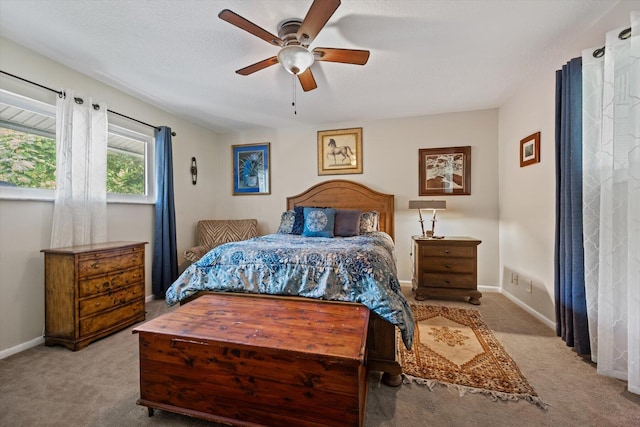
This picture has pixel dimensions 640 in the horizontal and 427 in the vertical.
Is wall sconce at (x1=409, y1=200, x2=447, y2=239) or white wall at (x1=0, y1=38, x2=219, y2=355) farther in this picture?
wall sconce at (x1=409, y1=200, x2=447, y2=239)

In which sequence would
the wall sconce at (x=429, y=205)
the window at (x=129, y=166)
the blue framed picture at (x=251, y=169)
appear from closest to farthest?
the window at (x=129, y=166)
the wall sconce at (x=429, y=205)
the blue framed picture at (x=251, y=169)

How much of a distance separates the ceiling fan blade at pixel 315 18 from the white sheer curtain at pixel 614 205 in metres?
1.69

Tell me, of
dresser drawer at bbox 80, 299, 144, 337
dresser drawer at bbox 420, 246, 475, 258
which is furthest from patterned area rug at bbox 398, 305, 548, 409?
dresser drawer at bbox 80, 299, 144, 337

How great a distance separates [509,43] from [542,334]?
7.93 ft

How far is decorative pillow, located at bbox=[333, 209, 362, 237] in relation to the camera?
313 cm

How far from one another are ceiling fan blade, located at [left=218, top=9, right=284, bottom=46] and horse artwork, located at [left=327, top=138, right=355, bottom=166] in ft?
7.37

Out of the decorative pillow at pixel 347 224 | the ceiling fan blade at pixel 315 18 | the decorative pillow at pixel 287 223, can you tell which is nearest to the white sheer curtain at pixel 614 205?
the ceiling fan blade at pixel 315 18

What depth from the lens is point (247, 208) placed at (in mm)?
4449

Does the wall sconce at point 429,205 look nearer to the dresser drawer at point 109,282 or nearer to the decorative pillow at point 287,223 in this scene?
the decorative pillow at point 287,223

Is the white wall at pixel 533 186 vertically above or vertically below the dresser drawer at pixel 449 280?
above

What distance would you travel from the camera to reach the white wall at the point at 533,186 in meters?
2.17

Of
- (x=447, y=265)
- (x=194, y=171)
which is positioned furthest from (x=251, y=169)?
(x=447, y=265)

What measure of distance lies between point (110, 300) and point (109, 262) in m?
0.33

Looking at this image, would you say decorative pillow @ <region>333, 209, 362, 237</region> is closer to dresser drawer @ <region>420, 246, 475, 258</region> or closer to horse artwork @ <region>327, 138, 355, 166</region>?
dresser drawer @ <region>420, 246, 475, 258</region>
